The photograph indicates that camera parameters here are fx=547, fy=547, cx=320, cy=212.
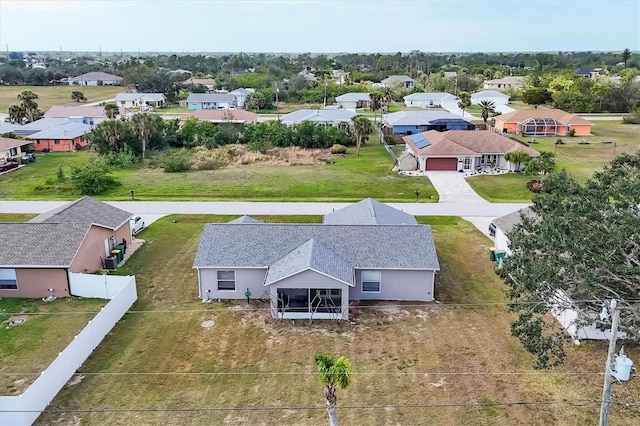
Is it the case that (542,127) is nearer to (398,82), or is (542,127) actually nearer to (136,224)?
(136,224)

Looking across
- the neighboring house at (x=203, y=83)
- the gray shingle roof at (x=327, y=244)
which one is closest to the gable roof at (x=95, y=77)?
the neighboring house at (x=203, y=83)

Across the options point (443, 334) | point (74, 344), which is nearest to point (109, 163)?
point (74, 344)

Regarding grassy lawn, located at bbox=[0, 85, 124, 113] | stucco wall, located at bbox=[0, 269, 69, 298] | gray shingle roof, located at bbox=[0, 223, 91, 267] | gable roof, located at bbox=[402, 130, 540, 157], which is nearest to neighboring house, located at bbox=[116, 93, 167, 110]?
grassy lawn, located at bbox=[0, 85, 124, 113]

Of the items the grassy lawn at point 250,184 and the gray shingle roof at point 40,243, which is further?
the grassy lawn at point 250,184

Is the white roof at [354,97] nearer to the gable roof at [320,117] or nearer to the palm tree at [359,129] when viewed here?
the gable roof at [320,117]

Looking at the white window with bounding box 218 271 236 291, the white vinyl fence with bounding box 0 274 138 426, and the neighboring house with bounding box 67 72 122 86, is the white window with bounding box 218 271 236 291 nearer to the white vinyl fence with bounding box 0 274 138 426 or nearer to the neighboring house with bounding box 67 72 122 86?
the white vinyl fence with bounding box 0 274 138 426

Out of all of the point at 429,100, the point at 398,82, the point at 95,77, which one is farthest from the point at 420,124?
the point at 95,77
